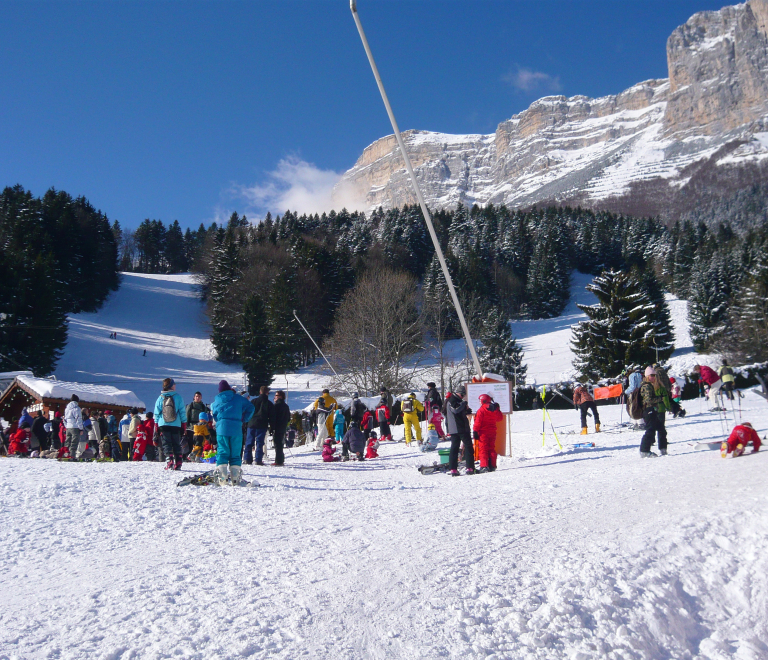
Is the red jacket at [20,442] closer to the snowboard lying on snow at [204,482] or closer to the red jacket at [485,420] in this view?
the snowboard lying on snow at [204,482]

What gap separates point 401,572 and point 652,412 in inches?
292

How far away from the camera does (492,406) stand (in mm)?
10172

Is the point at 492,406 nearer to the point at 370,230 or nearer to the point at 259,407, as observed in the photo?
the point at 259,407

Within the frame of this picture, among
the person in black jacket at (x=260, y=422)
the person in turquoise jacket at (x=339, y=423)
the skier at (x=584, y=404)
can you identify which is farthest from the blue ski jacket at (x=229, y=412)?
the skier at (x=584, y=404)

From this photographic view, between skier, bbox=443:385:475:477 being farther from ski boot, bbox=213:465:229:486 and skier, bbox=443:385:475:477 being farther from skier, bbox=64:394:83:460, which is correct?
skier, bbox=64:394:83:460

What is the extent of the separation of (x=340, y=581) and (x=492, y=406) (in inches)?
256

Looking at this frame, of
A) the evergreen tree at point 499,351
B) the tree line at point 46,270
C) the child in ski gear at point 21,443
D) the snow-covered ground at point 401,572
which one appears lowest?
the snow-covered ground at point 401,572

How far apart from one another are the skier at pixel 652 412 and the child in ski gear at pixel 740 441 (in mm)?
1156

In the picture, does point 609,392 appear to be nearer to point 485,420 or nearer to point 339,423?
point 339,423

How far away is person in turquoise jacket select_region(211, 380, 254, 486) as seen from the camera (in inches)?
336

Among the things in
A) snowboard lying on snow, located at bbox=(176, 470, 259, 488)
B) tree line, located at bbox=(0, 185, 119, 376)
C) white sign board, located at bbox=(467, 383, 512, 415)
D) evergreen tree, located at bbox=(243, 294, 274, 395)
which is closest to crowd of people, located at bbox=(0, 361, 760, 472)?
snowboard lying on snow, located at bbox=(176, 470, 259, 488)

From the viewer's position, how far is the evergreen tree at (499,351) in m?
45.1

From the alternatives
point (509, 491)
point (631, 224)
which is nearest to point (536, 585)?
point (509, 491)

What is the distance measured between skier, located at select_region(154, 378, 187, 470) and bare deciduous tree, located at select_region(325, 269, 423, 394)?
23.3 m
